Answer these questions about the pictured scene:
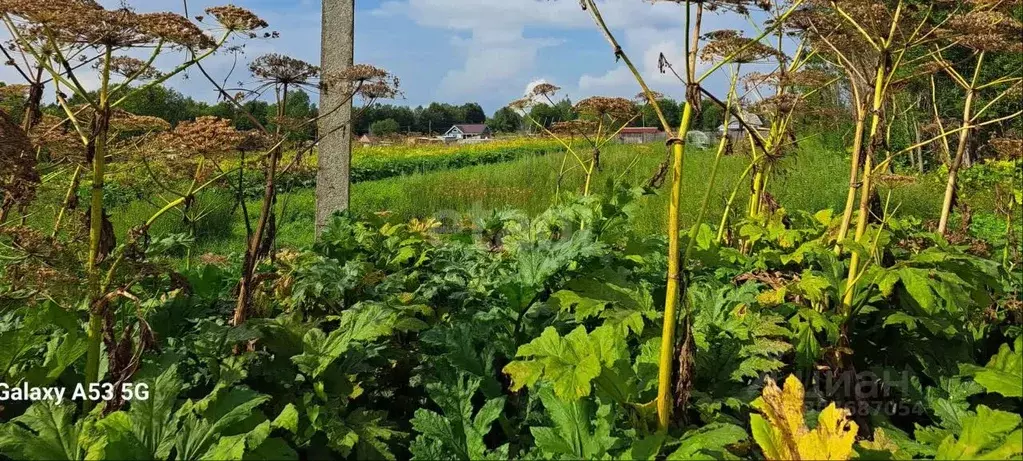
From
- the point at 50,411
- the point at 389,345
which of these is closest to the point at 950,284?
the point at 389,345

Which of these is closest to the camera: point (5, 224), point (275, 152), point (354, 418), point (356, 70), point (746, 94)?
point (354, 418)

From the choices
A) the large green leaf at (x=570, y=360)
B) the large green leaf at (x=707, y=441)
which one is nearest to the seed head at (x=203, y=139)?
the large green leaf at (x=570, y=360)

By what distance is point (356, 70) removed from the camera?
3.50 meters

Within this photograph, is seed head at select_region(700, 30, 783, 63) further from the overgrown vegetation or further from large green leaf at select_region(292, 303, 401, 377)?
large green leaf at select_region(292, 303, 401, 377)

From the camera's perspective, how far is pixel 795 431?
→ 1771 millimetres

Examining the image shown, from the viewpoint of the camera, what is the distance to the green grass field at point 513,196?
8.29 m

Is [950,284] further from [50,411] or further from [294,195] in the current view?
[294,195]

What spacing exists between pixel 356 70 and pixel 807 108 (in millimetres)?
3191

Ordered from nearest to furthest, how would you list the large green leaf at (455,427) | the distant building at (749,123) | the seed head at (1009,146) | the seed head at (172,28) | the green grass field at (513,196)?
the large green leaf at (455,427) → the seed head at (172,28) → the seed head at (1009,146) → the distant building at (749,123) → the green grass field at (513,196)

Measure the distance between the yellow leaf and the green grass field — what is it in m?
5.16

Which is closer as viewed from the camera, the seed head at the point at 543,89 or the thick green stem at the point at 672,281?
the thick green stem at the point at 672,281

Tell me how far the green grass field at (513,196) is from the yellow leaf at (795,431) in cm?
516

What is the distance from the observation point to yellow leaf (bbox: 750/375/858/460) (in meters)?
1.66

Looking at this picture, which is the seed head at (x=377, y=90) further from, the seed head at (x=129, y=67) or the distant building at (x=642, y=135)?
the distant building at (x=642, y=135)
